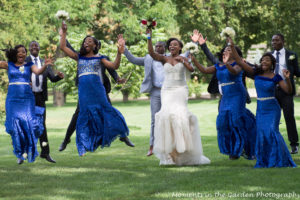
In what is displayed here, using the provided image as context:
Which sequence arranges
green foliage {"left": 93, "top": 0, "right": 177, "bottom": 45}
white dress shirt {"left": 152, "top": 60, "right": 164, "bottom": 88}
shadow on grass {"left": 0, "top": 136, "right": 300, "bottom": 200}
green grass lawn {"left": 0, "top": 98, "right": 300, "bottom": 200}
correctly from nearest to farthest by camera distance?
green grass lawn {"left": 0, "top": 98, "right": 300, "bottom": 200} → shadow on grass {"left": 0, "top": 136, "right": 300, "bottom": 200} → white dress shirt {"left": 152, "top": 60, "right": 164, "bottom": 88} → green foliage {"left": 93, "top": 0, "right": 177, "bottom": 45}

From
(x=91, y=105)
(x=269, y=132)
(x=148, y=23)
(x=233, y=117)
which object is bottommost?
(x=269, y=132)

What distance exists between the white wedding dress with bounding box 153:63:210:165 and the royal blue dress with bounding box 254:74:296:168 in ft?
3.73

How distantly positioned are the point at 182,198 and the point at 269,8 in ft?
141

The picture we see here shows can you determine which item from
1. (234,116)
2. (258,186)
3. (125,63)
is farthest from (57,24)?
(258,186)

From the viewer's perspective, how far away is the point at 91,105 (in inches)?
449

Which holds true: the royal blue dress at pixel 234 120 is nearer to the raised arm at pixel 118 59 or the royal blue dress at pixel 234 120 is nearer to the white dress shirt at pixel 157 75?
the white dress shirt at pixel 157 75

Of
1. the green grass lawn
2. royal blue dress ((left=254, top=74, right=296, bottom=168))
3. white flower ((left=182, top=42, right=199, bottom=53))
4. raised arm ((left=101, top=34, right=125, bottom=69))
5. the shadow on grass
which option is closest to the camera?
the green grass lawn

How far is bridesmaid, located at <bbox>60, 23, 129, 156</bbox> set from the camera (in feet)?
37.0

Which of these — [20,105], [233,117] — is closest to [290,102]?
[233,117]

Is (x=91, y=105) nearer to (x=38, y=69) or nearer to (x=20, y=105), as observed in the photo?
(x=38, y=69)

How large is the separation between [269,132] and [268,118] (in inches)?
9.6

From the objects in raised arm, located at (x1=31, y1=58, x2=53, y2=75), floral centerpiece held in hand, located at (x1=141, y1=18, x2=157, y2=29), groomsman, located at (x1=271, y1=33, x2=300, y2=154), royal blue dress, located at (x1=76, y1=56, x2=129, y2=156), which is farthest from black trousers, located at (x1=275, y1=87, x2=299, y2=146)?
raised arm, located at (x1=31, y1=58, x2=53, y2=75)

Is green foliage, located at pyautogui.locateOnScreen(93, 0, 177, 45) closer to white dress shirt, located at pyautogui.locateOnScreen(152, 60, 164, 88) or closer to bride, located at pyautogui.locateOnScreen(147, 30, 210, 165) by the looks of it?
white dress shirt, located at pyautogui.locateOnScreen(152, 60, 164, 88)

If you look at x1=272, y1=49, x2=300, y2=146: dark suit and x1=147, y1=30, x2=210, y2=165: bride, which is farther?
x1=272, y1=49, x2=300, y2=146: dark suit
